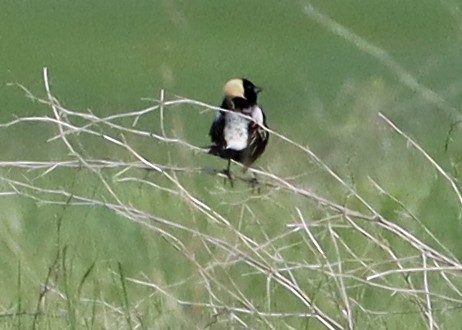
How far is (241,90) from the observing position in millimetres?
5008

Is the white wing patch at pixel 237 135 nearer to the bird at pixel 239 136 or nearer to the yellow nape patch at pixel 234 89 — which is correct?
the bird at pixel 239 136

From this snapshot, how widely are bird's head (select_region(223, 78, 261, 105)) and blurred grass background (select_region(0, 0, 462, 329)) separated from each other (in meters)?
0.21

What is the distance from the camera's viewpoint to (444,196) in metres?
4.88

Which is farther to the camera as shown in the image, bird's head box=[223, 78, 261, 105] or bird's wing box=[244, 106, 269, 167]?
bird's head box=[223, 78, 261, 105]

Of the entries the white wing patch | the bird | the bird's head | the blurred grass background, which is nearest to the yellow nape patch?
the bird's head

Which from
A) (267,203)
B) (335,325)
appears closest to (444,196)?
(267,203)

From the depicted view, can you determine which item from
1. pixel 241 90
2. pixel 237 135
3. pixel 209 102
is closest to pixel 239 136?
pixel 237 135

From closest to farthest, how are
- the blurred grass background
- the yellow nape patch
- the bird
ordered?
the blurred grass background < the bird < the yellow nape patch

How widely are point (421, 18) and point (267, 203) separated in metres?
7.16

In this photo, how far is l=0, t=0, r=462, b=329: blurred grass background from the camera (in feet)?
13.0

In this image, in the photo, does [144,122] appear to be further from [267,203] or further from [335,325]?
[335,325]

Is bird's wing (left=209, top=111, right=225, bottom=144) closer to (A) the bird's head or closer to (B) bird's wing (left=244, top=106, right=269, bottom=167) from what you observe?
(B) bird's wing (left=244, top=106, right=269, bottom=167)

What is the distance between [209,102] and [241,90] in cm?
407

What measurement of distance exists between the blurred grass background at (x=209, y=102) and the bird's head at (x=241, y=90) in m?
0.21
